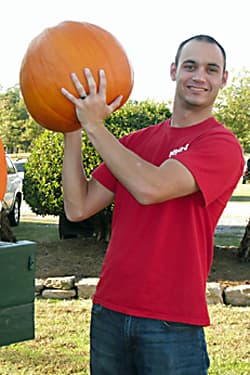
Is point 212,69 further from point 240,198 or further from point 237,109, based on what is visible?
point 237,109

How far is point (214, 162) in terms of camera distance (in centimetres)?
229

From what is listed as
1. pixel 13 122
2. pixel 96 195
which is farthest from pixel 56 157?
pixel 13 122

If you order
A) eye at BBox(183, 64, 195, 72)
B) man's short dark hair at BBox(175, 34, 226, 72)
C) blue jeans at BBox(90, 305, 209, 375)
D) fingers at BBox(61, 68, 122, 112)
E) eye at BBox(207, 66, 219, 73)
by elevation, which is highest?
man's short dark hair at BBox(175, 34, 226, 72)

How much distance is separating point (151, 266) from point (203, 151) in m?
0.44

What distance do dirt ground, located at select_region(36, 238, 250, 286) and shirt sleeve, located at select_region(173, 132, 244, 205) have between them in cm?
471

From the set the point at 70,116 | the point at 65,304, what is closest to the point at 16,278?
the point at 70,116

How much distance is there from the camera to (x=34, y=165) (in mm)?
8930

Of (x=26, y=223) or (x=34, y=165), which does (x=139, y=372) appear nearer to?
(x=34, y=165)

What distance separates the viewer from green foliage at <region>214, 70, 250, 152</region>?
38125mm

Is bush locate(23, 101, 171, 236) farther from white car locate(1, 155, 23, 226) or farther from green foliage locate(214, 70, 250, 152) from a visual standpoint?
green foliage locate(214, 70, 250, 152)

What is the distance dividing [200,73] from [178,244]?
62 cm

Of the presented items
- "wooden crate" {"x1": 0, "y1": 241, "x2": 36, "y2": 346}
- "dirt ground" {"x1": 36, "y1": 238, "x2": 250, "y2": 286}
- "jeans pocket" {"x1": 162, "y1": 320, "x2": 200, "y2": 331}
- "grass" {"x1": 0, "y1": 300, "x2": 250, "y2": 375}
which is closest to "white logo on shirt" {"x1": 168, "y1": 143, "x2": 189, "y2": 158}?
"jeans pocket" {"x1": 162, "y1": 320, "x2": 200, "y2": 331}

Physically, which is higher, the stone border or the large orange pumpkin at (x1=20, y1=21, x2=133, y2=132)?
the large orange pumpkin at (x1=20, y1=21, x2=133, y2=132)

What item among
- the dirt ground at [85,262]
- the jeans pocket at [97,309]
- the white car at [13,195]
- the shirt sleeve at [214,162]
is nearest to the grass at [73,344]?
the dirt ground at [85,262]
